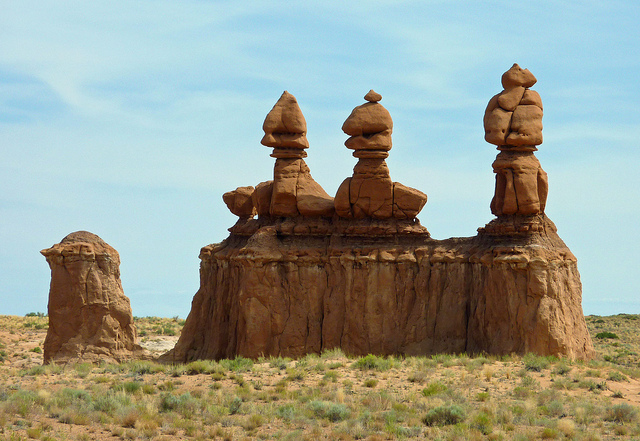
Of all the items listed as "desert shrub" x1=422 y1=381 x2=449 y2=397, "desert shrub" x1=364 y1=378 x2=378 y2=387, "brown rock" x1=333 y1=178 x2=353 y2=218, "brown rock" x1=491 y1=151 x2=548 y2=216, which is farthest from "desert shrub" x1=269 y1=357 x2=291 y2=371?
"brown rock" x1=491 y1=151 x2=548 y2=216

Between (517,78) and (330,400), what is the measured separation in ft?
47.3

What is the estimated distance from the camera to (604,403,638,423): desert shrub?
22812 mm

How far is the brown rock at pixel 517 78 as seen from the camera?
32.4 metres

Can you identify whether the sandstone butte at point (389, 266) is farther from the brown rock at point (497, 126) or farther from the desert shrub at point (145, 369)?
the desert shrub at point (145, 369)

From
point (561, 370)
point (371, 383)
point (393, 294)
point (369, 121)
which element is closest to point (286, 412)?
point (371, 383)

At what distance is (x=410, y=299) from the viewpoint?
32781 millimetres

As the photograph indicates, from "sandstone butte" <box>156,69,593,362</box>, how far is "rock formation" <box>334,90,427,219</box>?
0.05 meters

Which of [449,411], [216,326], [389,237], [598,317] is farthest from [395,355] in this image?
[598,317]

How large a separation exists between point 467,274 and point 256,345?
7.95 metres

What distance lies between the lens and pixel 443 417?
2188 cm

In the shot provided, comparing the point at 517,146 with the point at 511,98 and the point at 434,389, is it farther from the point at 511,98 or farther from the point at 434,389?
the point at 434,389

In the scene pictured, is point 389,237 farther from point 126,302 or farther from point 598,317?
point 598,317

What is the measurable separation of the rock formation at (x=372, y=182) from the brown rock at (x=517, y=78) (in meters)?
4.45

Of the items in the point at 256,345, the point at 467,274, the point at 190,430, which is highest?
the point at 467,274
